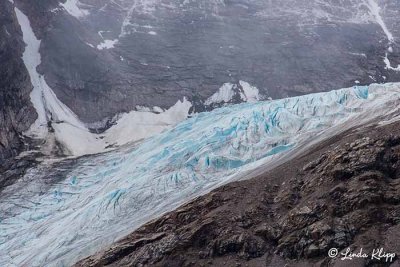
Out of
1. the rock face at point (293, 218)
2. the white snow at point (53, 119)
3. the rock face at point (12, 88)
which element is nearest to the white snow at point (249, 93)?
the white snow at point (53, 119)

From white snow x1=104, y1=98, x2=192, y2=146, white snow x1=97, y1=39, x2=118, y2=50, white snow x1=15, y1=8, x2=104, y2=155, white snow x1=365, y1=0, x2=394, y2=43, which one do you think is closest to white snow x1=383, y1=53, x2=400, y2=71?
white snow x1=365, y1=0, x2=394, y2=43

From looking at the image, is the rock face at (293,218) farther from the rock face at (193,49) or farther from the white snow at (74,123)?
the rock face at (193,49)

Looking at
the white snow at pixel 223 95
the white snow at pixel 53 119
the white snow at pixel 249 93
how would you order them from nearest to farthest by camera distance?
1. the white snow at pixel 53 119
2. the white snow at pixel 223 95
3. the white snow at pixel 249 93

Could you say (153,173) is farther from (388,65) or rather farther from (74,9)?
(388,65)

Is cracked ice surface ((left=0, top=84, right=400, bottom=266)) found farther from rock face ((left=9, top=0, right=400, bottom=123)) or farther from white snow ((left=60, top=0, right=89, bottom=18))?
white snow ((left=60, top=0, right=89, bottom=18))

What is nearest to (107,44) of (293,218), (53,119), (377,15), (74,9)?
(74,9)

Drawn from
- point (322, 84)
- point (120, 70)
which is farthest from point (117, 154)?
point (322, 84)
